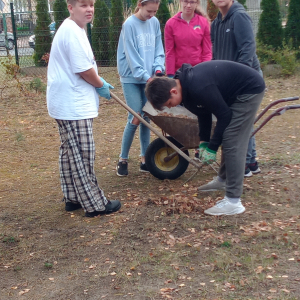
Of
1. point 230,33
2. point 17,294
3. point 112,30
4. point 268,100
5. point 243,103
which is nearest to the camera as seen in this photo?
point 17,294

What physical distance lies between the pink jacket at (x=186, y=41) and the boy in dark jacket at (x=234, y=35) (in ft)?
1.43

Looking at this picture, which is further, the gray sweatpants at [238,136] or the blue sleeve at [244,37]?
the blue sleeve at [244,37]

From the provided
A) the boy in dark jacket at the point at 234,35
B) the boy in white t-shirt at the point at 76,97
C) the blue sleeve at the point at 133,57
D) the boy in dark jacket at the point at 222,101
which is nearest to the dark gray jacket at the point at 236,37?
the boy in dark jacket at the point at 234,35

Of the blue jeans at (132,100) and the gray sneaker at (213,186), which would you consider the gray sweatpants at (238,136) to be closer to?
the gray sneaker at (213,186)

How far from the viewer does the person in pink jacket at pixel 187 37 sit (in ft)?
16.0

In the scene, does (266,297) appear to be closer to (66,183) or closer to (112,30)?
(66,183)

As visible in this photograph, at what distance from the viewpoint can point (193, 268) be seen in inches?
121

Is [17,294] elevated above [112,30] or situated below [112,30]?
below

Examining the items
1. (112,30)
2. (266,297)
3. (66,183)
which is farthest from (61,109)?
(112,30)

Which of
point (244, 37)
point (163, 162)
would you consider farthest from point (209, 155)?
point (163, 162)

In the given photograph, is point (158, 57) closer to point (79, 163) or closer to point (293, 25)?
point (79, 163)

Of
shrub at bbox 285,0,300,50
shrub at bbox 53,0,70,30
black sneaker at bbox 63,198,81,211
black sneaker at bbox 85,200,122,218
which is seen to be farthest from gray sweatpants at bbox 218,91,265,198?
shrub at bbox 53,0,70,30

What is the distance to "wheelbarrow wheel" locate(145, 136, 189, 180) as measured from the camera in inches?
188

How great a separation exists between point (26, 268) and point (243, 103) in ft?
6.57
